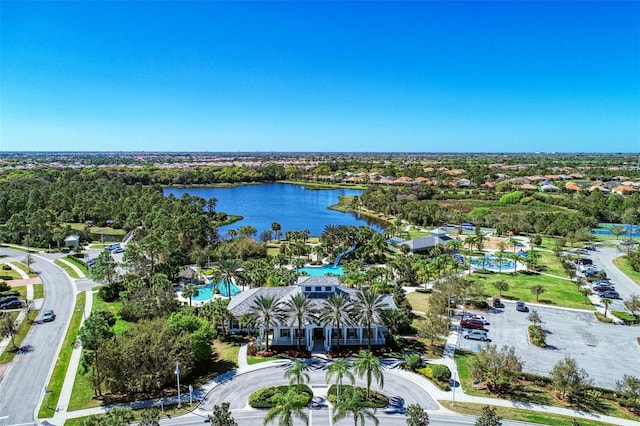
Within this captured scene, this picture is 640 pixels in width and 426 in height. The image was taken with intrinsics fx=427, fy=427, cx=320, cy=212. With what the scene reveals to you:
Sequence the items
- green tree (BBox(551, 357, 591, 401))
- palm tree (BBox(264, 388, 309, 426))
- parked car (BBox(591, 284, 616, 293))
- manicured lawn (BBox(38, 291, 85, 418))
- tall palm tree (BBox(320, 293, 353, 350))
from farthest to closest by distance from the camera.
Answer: parked car (BBox(591, 284, 616, 293)), tall palm tree (BBox(320, 293, 353, 350)), green tree (BBox(551, 357, 591, 401)), manicured lawn (BBox(38, 291, 85, 418)), palm tree (BBox(264, 388, 309, 426))

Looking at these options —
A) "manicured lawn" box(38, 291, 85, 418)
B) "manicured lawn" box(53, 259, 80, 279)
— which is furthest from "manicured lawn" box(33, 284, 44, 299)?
"manicured lawn" box(38, 291, 85, 418)

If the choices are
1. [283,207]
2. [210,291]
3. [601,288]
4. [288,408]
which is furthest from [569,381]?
[283,207]

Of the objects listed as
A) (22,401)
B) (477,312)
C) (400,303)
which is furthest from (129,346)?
(477,312)

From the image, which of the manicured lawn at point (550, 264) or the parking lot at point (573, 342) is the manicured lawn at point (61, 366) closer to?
the parking lot at point (573, 342)

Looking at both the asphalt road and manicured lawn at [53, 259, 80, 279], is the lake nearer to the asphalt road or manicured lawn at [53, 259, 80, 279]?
manicured lawn at [53, 259, 80, 279]

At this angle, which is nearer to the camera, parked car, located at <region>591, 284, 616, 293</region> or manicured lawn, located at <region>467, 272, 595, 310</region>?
manicured lawn, located at <region>467, 272, 595, 310</region>

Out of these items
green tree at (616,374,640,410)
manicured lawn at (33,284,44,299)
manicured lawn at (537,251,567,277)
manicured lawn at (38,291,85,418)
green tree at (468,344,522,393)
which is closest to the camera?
green tree at (616,374,640,410)

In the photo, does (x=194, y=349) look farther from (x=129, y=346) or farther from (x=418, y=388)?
(x=418, y=388)
